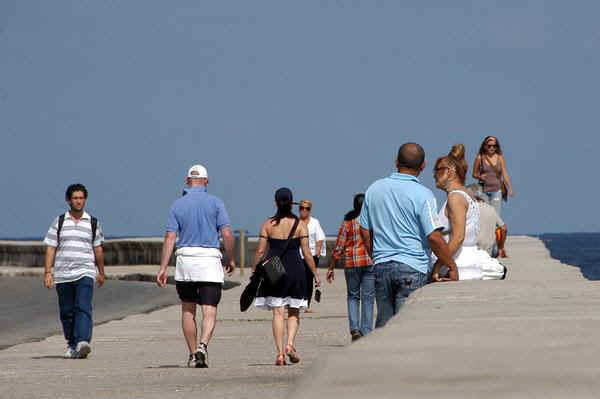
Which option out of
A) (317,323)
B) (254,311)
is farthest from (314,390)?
(254,311)

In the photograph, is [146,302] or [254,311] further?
[146,302]

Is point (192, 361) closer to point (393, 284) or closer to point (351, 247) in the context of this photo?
point (351, 247)

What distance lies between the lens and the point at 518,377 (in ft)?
14.1


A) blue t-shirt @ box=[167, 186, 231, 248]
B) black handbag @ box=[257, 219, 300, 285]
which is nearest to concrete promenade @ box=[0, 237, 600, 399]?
black handbag @ box=[257, 219, 300, 285]

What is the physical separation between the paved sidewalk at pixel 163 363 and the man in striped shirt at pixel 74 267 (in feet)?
1.08

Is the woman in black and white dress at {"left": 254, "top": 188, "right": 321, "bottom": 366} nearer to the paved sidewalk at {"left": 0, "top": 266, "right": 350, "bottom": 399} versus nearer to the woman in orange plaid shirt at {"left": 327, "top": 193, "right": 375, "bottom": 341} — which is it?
the paved sidewalk at {"left": 0, "top": 266, "right": 350, "bottom": 399}

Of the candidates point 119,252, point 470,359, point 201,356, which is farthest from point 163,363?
point 119,252

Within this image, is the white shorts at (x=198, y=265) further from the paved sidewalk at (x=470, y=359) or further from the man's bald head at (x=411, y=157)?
the paved sidewalk at (x=470, y=359)

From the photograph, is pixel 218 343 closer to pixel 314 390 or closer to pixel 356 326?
pixel 356 326

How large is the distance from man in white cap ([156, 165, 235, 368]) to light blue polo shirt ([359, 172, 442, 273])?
287cm

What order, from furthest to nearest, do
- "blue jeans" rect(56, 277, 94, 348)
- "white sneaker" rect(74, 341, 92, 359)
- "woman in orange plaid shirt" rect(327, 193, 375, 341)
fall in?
"woman in orange plaid shirt" rect(327, 193, 375, 341)
"blue jeans" rect(56, 277, 94, 348)
"white sneaker" rect(74, 341, 92, 359)

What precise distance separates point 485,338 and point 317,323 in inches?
482

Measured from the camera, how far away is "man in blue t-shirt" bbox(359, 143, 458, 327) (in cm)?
868

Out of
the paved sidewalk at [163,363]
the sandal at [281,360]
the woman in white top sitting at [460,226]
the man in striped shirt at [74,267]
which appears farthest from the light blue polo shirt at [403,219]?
the man in striped shirt at [74,267]
